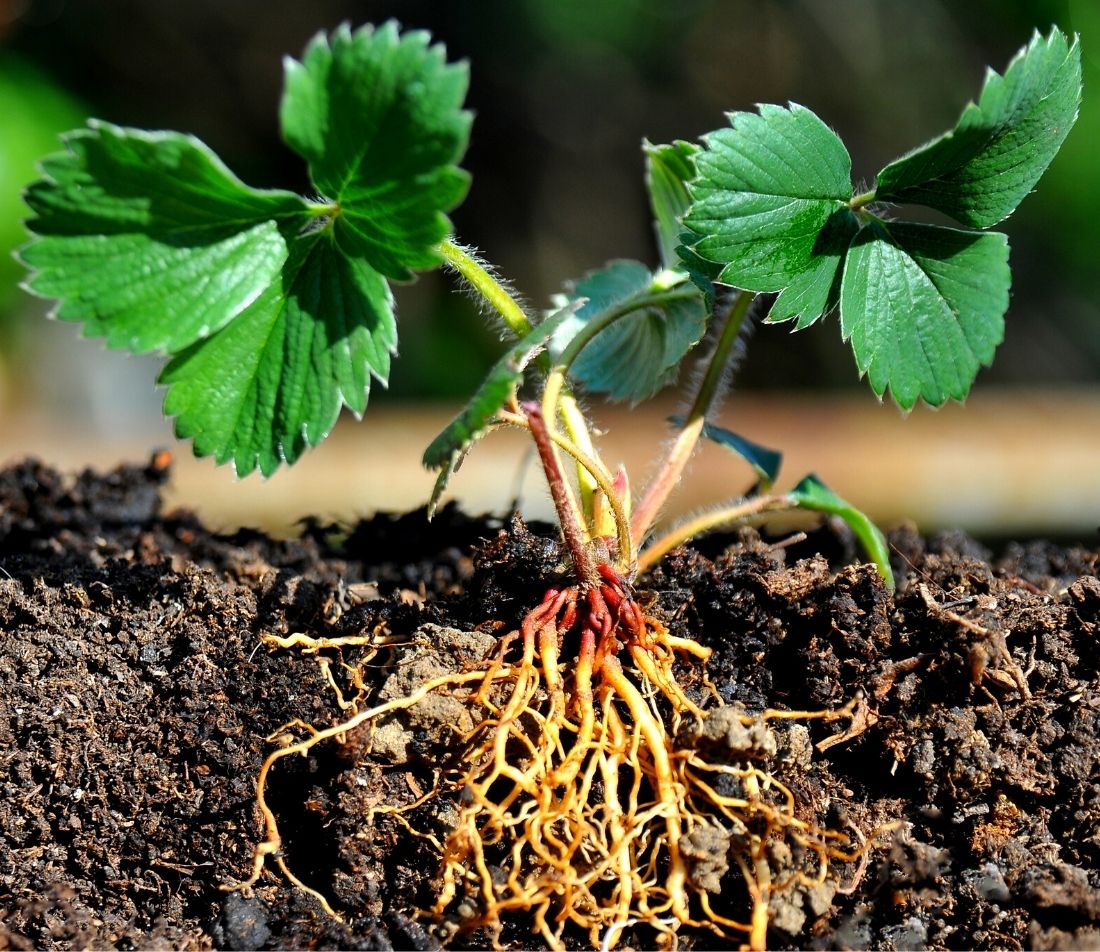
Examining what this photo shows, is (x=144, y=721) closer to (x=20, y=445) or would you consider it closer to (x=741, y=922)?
(x=741, y=922)

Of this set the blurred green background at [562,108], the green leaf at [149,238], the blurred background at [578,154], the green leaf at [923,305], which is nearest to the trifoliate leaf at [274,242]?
the green leaf at [149,238]

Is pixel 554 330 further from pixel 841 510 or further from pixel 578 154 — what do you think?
pixel 578 154

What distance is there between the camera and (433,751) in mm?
732

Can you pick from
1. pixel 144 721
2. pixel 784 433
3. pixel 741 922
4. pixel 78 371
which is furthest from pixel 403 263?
pixel 78 371

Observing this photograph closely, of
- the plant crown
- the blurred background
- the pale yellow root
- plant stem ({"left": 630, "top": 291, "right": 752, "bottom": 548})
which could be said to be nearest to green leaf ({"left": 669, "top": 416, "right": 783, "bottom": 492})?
plant stem ({"left": 630, "top": 291, "right": 752, "bottom": 548})

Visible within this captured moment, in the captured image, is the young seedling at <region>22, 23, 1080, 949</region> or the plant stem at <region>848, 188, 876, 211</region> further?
the plant stem at <region>848, 188, 876, 211</region>

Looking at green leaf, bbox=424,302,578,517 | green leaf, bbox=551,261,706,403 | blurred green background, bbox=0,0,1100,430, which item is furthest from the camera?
blurred green background, bbox=0,0,1100,430

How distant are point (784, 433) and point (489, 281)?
2418 mm

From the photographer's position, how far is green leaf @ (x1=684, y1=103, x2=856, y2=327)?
0.77 meters

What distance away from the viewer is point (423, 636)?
756 mm

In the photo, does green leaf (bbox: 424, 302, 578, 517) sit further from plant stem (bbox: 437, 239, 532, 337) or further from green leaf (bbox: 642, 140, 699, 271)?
green leaf (bbox: 642, 140, 699, 271)

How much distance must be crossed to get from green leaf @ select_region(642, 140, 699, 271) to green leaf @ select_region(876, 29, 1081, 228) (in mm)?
181

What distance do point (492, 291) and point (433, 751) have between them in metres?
0.34

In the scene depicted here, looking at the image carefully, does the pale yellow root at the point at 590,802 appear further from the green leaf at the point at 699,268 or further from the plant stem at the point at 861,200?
the plant stem at the point at 861,200
